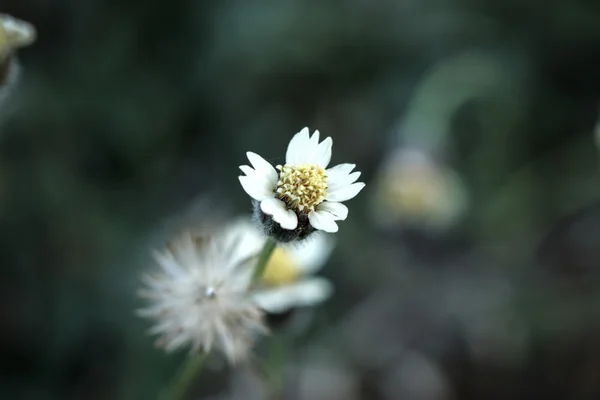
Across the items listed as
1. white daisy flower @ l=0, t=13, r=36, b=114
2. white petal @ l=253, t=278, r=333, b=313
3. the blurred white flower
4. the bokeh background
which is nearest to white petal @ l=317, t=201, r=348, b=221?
white petal @ l=253, t=278, r=333, b=313

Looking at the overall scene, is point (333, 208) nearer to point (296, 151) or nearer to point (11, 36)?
point (296, 151)

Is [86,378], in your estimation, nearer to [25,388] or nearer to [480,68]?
[25,388]

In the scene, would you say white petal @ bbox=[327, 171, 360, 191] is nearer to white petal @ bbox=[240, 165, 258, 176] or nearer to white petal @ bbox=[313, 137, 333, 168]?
white petal @ bbox=[313, 137, 333, 168]

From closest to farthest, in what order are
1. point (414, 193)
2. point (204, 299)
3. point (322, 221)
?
point (322, 221)
point (204, 299)
point (414, 193)

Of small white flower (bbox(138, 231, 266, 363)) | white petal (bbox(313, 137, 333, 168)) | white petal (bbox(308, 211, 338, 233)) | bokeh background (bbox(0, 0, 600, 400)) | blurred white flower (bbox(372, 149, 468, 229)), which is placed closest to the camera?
white petal (bbox(308, 211, 338, 233))

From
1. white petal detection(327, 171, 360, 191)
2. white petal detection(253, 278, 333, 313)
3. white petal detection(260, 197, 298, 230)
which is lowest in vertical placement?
white petal detection(260, 197, 298, 230)

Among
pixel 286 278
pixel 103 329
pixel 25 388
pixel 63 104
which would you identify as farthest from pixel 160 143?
pixel 286 278

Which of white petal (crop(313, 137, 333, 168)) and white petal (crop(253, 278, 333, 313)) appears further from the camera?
white petal (crop(253, 278, 333, 313))

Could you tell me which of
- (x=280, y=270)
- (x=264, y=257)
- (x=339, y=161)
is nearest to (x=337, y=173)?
(x=264, y=257)

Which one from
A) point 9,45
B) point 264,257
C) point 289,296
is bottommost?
point 264,257
